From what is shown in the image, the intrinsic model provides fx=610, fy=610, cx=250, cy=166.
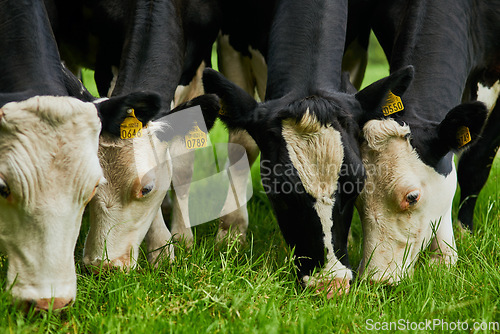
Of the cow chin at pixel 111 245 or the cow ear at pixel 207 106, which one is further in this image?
the cow ear at pixel 207 106

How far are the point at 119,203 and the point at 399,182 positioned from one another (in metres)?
1.73

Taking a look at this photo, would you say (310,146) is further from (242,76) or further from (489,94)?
(242,76)

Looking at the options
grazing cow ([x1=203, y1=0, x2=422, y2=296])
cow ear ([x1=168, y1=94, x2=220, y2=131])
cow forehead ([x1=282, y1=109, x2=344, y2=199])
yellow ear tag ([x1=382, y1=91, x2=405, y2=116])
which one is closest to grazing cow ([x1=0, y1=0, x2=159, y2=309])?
cow ear ([x1=168, y1=94, x2=220, y2=131])

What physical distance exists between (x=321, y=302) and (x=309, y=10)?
2.04m

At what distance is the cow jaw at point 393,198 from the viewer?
12.5ft

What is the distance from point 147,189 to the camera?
150 inches

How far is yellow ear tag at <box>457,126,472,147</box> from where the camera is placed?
3.76m

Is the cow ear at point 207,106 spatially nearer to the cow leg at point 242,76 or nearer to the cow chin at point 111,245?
the cow chin at point 111,245

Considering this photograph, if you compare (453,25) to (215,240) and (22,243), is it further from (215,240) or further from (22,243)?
(22,243)

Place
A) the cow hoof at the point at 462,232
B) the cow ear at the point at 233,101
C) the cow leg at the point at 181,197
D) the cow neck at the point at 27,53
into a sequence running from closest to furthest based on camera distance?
1. the cow neck at the point at 27,53
2. the cow ear at the point at 233,101
3. the cow hoof at the point at 462,232
4. the cow leg at the point at 181,197

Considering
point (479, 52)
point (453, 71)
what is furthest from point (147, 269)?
point (479, 52)

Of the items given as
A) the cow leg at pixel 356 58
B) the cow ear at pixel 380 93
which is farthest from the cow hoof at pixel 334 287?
the cow leg at pixel 356 58

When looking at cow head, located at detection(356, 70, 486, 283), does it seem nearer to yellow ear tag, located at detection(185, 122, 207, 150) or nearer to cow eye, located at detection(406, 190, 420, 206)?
cow eye, located at detection(406, 190, 420, 206)

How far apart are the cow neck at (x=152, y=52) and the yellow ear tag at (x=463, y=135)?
188cm
